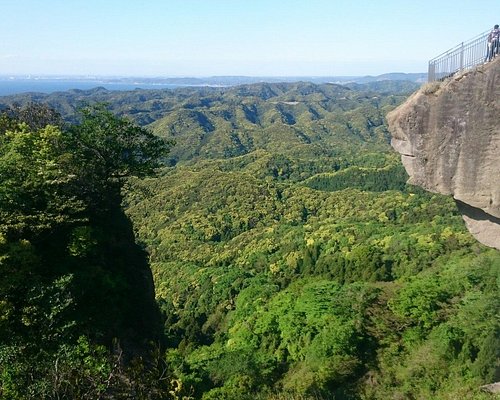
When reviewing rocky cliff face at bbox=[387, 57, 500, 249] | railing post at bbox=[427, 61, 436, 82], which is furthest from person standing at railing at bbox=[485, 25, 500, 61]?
railing post at bbox=[427, 61, 436, 82]

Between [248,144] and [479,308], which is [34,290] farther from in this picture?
[248,144]

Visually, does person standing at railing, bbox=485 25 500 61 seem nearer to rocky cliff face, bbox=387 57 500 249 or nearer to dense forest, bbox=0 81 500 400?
rocky cliff face, bbox=387 57 500 249

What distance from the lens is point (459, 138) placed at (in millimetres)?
11031

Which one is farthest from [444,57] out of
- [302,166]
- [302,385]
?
[302,166]

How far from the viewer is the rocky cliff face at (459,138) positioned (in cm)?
1048

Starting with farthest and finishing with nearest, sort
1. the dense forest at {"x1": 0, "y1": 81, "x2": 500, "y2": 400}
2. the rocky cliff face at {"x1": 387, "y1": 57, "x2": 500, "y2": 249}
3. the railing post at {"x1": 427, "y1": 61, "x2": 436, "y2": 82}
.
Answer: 1. the railing post at {"x1": 427, "y1": 61, "x2": 436, "y2": 82}
2. the dense forest at {"x1": 0, "y1": 81, "x2": 500, "y2": 400}
3. the rocky cliff face at {"x1": 387, "y1": 57, "x2": 500, "y2": 249}

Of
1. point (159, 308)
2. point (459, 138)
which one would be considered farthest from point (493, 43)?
point (159, 308)

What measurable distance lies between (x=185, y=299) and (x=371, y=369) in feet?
120

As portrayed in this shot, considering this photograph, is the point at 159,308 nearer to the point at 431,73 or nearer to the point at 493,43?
the point at 431,73

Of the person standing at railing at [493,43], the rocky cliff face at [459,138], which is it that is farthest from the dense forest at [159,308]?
the person standing at railing at [493,43]

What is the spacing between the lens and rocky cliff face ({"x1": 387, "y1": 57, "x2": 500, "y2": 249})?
34.4 feet

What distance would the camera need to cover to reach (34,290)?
38.1 ft

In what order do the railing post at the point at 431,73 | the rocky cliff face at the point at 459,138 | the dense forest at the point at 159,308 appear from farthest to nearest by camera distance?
the railing post at the point at 431,73, the dense forest at the point at 159,308, the rocky cliff face at the point at 459,138

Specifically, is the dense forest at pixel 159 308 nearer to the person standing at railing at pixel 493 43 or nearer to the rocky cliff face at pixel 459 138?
the rocky cliff face at pixel 459 138
